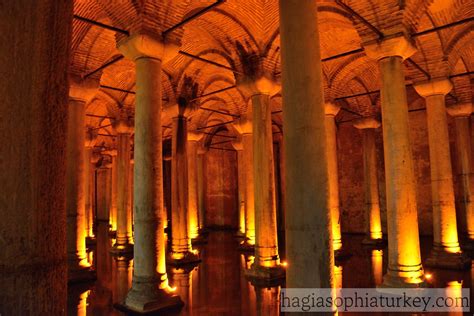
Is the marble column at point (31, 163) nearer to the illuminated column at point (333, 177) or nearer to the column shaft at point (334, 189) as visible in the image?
the column shaft at point (334, 189)

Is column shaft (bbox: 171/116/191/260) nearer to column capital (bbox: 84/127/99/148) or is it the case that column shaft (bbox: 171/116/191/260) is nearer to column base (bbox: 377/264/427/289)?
column base (bbox: 377/264/427/289)

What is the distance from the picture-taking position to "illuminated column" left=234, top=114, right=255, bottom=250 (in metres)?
12.6

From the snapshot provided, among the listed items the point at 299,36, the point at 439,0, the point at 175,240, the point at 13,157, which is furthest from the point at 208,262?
the point at 13,157

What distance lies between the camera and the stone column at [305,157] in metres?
3.83

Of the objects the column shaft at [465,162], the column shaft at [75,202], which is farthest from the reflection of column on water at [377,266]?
the column shaft at [75,202]

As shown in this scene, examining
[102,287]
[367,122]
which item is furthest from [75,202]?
[367,122]

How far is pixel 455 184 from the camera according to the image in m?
15.3

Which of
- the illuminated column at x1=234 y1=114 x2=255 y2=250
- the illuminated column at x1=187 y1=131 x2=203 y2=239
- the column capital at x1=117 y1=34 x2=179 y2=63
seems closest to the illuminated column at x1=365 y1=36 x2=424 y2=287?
the column capital at x1=117 y1=34 x2=179 y2=63

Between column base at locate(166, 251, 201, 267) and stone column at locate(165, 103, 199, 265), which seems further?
stone column at locate(165, 103, 199, 265)

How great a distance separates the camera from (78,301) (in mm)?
6938

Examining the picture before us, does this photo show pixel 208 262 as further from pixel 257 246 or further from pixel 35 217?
pixel 35 217

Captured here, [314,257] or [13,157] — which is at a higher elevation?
[13,157]

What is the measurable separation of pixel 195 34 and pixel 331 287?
8121 millimetres

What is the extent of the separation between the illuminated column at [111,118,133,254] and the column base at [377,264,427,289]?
875 centimetres
